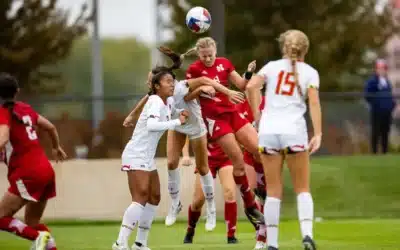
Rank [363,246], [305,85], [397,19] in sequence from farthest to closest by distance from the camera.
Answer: [397,19] < [363,246] < [305,85]

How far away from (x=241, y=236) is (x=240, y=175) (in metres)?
2.01

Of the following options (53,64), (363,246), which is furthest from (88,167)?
(53,64)

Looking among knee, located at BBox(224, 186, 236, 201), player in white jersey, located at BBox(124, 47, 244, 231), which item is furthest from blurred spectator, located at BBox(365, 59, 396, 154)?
knee, located at BBox(224, 186, 236, 201)

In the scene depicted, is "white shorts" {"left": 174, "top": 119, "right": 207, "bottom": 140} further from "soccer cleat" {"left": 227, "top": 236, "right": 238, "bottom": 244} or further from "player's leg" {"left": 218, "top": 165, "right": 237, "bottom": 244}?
"soccer cleat" {"left": 227, "top": 236, "right": 238, "bottom": 244}

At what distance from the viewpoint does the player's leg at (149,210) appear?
560 inches

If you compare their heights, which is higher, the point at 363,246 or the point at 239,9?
the point at 239,9

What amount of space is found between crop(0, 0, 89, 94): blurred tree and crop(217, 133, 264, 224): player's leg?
2020cm

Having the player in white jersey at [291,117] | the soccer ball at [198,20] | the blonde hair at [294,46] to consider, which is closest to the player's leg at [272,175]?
the player in white jersey at [291,117]

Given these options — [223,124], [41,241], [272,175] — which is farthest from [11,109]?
[223,124]

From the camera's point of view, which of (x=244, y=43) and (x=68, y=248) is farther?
(x=244, y=43)

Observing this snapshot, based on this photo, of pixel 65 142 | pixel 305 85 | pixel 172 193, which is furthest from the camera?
pixel 65 142

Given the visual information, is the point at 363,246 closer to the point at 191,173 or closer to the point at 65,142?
the point at 191,173

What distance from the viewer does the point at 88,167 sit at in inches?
916

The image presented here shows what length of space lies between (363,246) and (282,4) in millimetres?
23545
